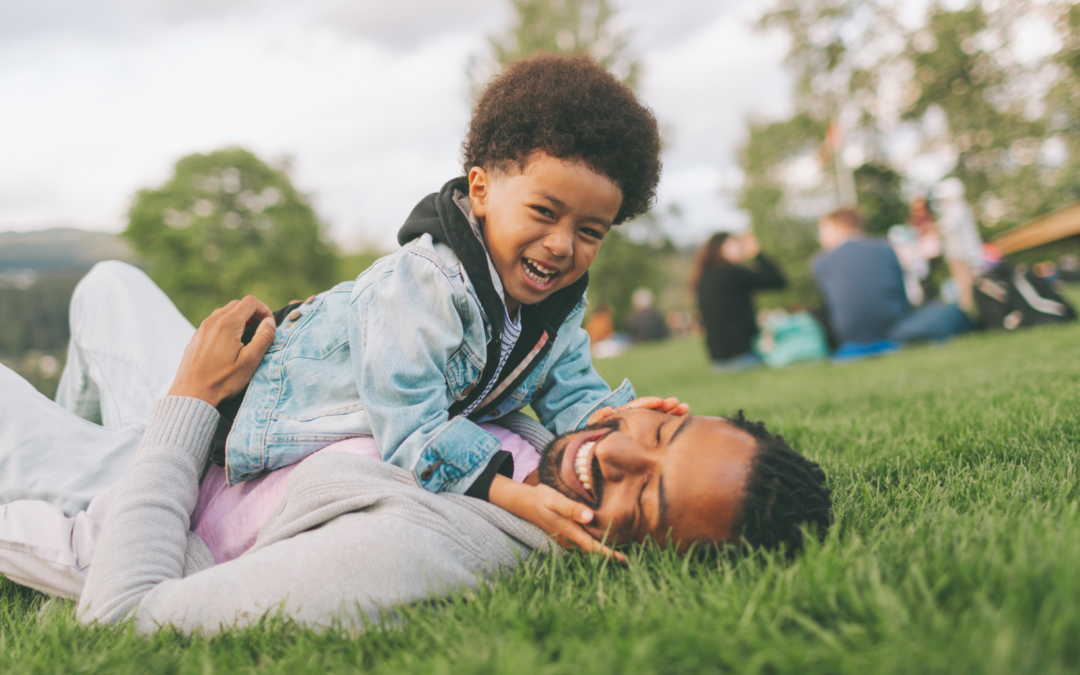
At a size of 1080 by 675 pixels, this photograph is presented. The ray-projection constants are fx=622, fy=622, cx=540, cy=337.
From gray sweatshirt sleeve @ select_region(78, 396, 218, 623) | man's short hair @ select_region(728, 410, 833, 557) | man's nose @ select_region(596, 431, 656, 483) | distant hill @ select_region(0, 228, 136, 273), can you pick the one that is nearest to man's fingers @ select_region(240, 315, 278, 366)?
gray sweatshirt sleeve @ select_region(78, 396, 218, 623)

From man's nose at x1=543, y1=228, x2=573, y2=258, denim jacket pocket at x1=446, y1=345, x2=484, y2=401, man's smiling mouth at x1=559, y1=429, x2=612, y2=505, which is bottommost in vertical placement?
man's smiling mouth at x1=559, y1=429, x2=612, y2=505

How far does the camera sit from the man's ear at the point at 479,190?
2320mm

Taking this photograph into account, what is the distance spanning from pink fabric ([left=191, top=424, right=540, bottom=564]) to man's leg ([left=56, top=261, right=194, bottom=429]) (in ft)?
2.72

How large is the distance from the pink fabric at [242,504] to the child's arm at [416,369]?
18cm

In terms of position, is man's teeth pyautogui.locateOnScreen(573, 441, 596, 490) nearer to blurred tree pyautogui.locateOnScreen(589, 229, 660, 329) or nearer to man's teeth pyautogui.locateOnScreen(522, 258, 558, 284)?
man's teeth pyautogui.locateOnScreen(522, 258, 558, 284)

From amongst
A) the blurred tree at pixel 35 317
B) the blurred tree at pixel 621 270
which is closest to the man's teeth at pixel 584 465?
the blurred tree at pixel 35 317

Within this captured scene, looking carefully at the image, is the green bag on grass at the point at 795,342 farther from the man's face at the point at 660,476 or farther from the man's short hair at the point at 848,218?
the man's face at the point at 660,476

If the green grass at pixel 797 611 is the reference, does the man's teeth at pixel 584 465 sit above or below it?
above

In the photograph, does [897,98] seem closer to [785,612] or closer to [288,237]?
[785,612]

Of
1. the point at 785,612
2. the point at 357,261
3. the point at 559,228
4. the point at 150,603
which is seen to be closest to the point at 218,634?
the point at 150,603

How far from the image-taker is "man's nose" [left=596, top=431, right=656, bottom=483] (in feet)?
5.77

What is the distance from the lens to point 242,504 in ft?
7.09

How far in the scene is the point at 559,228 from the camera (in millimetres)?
2150

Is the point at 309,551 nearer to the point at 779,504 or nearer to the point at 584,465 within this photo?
the point at 584,465
